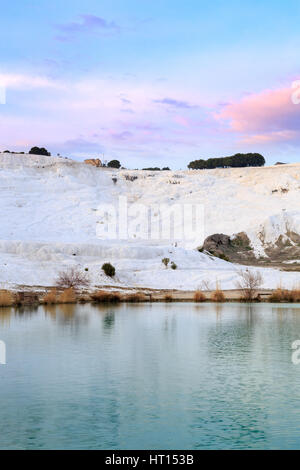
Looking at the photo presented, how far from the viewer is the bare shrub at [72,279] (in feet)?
153

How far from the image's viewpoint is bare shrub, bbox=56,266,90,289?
153ft

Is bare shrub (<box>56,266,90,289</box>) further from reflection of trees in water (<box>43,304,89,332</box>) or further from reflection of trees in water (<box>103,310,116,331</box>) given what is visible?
reflection of trees in water (<box>103,310,116,331</box>)

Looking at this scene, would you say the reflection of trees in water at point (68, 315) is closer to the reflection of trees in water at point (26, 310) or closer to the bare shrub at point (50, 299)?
the reflection of trees in water at point (26, 310)

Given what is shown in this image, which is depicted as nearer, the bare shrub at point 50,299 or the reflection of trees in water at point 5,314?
Result: the reflection of trees in water at point 5,314

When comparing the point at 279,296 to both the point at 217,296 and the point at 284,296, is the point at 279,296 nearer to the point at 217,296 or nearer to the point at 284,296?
the point at 284,296

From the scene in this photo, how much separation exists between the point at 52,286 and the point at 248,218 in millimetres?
39347

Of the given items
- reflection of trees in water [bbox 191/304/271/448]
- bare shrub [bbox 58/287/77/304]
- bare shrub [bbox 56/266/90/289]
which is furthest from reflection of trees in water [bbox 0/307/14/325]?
reflection of trees in water [bbox 191/304/271/448]

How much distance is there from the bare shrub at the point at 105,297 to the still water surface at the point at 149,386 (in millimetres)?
13131

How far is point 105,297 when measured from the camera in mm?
43500

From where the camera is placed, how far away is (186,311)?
120 feet

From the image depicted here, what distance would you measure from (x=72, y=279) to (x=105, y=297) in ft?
14.4

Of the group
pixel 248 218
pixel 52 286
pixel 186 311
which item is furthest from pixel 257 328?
pixel 248 218

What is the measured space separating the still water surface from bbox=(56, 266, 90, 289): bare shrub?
16.1 metres

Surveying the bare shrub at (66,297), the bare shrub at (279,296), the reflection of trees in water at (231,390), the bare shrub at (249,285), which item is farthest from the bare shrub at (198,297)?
the reflection of trees in water at (231,390)
